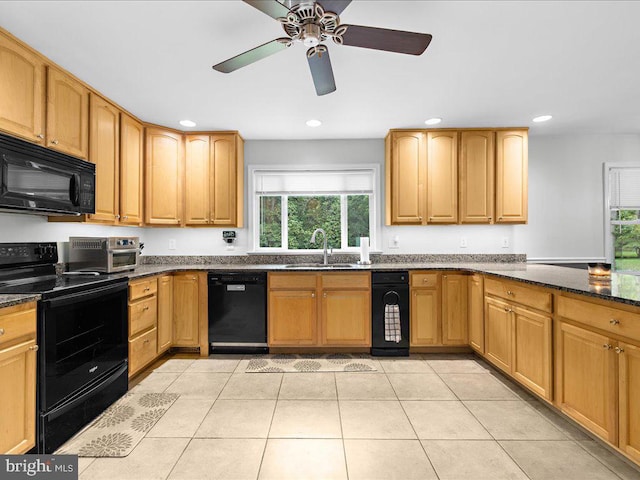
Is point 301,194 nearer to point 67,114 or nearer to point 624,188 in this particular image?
point 67,114

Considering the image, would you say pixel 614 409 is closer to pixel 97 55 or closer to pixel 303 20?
pixel 303 20

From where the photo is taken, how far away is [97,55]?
7.32ft

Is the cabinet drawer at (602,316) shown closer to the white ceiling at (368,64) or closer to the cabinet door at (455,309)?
the cabinet door at (455,309)

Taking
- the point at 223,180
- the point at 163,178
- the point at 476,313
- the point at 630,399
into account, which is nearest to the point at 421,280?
the point at 476,313

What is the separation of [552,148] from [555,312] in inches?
109

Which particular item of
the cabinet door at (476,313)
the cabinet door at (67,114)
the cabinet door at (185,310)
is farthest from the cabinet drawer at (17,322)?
the cabinet door at (476,313)

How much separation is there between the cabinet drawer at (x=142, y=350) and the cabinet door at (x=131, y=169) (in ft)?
3.66

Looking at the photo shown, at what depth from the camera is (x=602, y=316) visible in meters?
1.74

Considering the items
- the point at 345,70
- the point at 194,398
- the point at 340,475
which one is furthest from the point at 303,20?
the point at 194,398

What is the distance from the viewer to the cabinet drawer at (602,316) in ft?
5.20

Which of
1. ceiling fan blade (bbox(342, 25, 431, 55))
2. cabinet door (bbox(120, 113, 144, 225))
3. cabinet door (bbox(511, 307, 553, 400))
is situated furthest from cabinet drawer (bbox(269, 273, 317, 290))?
ceiling fan blade (bbox(342, 25, 431, 55))

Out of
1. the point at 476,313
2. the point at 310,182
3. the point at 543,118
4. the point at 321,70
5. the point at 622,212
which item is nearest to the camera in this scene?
the point at 321,70

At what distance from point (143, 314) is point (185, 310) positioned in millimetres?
583

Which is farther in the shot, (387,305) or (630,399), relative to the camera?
(387,305)
